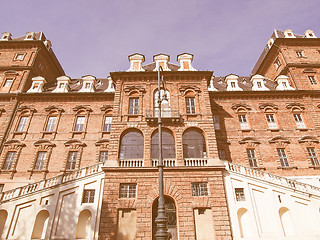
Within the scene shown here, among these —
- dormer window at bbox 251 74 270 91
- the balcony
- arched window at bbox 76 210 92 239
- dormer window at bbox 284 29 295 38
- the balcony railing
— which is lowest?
arched window at bbox 76 210 92 239

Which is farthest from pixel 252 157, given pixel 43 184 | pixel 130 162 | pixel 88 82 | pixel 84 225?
pixel 88 82

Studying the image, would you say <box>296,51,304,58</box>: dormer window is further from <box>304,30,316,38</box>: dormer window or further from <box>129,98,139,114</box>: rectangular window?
<box>129,98,139,114</box>: rectangular window

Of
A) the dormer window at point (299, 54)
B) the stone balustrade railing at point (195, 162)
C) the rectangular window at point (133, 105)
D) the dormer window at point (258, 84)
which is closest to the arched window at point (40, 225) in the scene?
the rectangular window at point (133, 105)

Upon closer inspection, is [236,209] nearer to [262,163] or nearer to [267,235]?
[267,235]

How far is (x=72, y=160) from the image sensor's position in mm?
21656

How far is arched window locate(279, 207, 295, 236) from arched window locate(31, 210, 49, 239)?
17.6 meters

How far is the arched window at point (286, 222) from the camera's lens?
15430 mm

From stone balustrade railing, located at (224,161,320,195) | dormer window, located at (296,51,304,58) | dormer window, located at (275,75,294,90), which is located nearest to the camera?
stone balustrade railing, located at (224,161,320,195)

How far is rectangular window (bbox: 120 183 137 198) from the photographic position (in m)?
16.2

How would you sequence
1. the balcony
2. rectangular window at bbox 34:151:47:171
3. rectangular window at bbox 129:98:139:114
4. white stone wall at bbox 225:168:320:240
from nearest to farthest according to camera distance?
white stone wall at bbox 225:168:320:240 → the balcony → rectangular window at bbox 129:98:139:114 → rectangular window at bbox 34:151:47:171

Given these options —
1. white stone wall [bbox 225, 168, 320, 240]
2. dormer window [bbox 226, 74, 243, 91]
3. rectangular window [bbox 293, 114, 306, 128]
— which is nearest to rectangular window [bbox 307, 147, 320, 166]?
rectangular window [bbox 293, 114, 306, 128]

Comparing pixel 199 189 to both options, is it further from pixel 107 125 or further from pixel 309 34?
pixel 309 34

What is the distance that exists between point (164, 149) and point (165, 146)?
29cm

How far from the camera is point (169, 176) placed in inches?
657
